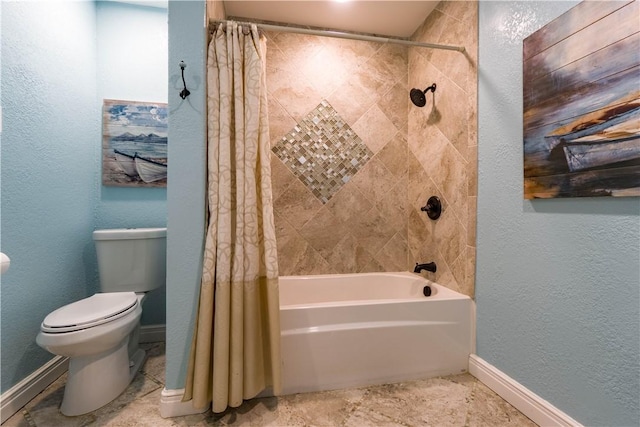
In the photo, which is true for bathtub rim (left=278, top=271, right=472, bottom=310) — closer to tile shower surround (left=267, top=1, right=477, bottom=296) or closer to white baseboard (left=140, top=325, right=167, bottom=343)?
tile shower surround (left=267, top=1, right=477, bottom=296)

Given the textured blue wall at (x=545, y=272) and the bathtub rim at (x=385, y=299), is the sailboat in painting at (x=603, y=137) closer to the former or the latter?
the textured blue wall at (x=545, y=272)

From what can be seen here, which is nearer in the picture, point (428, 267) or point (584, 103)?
point (584, 103)

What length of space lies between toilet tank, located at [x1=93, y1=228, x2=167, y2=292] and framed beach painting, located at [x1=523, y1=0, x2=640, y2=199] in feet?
7.17

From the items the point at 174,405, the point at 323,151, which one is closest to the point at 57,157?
the point at 174,405

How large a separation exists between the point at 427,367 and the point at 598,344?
80 cm

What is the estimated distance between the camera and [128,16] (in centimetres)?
210

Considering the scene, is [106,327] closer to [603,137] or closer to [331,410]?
[331,410]

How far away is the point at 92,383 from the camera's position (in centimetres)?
137

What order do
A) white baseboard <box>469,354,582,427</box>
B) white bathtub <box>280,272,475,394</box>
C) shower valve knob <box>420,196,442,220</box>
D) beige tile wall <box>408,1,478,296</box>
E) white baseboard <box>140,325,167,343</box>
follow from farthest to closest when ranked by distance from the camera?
white baseboard <box>140,325,167,343</box> < shower valve knob <box>420,196,442,220</box> < beige tile wall <box>408,1,478,296</box> < white bathtub <box>280,272,475,394</box> < white baseboard <box>469,354,582,427</box>

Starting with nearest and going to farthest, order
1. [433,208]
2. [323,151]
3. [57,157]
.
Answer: [57,157]
[433,208]
[323,151]

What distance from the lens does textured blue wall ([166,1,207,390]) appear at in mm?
1334

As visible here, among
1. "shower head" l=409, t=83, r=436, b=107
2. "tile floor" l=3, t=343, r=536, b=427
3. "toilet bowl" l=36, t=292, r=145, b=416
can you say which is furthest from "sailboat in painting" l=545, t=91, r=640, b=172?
"toilet bowl" l=36, t=292, r=145, b=416

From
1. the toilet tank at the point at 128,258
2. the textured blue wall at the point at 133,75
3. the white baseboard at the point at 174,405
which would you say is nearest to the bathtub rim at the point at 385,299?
the white baseboard at the point at 174,405

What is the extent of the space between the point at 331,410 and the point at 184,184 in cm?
128
